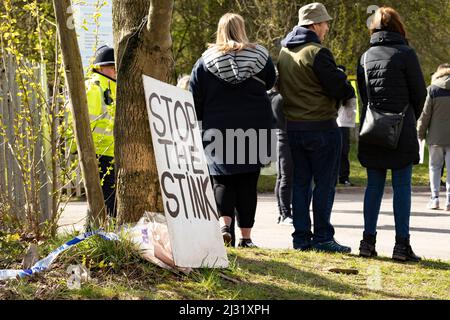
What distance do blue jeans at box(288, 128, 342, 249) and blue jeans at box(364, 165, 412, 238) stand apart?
35 cm

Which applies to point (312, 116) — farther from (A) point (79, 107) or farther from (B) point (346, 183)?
(B) point (346, 183)

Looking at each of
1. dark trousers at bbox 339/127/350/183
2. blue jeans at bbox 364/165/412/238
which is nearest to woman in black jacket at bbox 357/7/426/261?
blue jeans at bbox 364/165/412/238

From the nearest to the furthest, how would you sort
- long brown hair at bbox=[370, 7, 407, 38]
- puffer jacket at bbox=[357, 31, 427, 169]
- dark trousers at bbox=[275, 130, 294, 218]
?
1. puffer jacket at bbox=[357, 31, 427, 169]
2. long brown hair at bbox=[370, 7, 407, 38]
3. dark trousers at bbox=[275, 130, 294, 218]

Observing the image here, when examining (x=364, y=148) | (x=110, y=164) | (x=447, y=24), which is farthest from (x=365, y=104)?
(x=447, y=24)

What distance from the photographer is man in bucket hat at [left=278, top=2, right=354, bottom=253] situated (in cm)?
800

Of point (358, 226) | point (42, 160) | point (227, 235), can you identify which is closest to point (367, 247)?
point (227, 235)

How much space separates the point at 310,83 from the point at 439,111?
18.8 ft

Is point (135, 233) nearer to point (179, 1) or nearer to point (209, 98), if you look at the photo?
point (209, 98)

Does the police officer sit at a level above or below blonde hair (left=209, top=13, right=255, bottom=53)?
below

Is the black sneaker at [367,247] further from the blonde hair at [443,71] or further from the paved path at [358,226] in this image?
the blonde hair at [443,71]

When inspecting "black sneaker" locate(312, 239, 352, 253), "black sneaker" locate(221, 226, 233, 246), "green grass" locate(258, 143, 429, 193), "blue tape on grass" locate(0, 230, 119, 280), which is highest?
"blue tape on grass" locate(0, 230, 119, 280)

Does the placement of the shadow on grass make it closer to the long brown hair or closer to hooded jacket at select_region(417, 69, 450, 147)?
the long brown hair

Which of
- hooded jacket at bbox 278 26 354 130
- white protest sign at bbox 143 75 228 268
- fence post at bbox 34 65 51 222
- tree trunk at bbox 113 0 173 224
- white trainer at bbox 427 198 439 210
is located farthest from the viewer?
white trainer at bbox 427 198 439 210
